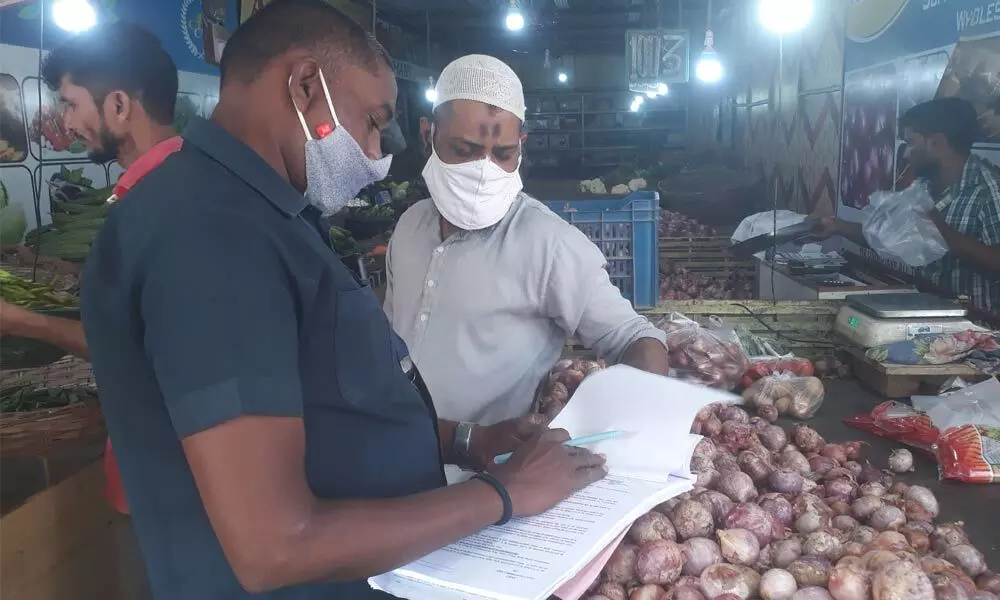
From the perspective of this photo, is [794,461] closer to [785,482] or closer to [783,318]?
[785,482]

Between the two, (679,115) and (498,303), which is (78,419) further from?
(679,115)

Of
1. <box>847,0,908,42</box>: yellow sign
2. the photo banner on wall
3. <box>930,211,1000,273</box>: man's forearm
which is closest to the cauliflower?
the photo banner on wall

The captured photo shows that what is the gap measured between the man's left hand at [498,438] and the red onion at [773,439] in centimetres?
67

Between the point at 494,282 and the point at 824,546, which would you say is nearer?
the point at 824,546

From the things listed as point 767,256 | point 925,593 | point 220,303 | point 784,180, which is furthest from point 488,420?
point 784,180

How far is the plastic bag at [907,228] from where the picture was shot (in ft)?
12.1

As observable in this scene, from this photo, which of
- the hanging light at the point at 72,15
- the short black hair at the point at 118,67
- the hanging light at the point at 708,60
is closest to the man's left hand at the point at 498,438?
the short black hair at the point at 118,67

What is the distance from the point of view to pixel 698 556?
132cm

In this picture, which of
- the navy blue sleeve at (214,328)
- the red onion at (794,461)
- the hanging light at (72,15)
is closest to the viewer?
the navy blue sleeve at (214,328)

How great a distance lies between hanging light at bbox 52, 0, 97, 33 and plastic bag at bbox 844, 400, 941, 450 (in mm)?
4111

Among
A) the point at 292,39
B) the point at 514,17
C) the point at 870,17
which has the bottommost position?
the point at 292,39

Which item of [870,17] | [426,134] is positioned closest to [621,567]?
[426,134]

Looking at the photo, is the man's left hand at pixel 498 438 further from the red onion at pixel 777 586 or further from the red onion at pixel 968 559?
the red onion at pixel 968 559

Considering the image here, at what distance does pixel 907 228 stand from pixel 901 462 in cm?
236
